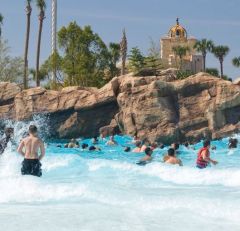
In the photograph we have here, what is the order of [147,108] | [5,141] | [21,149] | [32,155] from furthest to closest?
[147,108] → [5,141] → [21,149] → [32,155]

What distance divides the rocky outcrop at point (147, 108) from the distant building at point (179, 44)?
2647 cm

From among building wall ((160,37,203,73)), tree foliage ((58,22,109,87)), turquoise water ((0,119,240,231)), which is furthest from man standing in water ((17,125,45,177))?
building wall ((160,37,203,73))

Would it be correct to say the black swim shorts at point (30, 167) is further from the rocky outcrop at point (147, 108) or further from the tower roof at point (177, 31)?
the tower roof at point (177, 31)

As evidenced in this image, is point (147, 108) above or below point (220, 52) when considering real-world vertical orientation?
below

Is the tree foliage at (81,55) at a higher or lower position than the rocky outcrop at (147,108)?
higher

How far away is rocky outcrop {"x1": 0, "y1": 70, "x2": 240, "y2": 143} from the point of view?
31.5 m

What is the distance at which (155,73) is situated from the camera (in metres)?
38.1

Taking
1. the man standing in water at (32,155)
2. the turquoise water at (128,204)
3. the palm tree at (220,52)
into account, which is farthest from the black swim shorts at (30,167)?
the palm tree at (220,52)

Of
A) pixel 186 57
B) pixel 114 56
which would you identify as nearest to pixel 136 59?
Result: pixel 114 56

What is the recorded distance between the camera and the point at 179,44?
66.5 metres

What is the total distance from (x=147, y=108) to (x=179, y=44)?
120 feet

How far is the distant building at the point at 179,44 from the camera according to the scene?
208 feet

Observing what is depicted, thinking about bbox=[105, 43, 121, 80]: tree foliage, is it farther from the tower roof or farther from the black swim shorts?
the black swim shorts

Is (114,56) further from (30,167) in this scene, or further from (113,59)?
(30,167)
